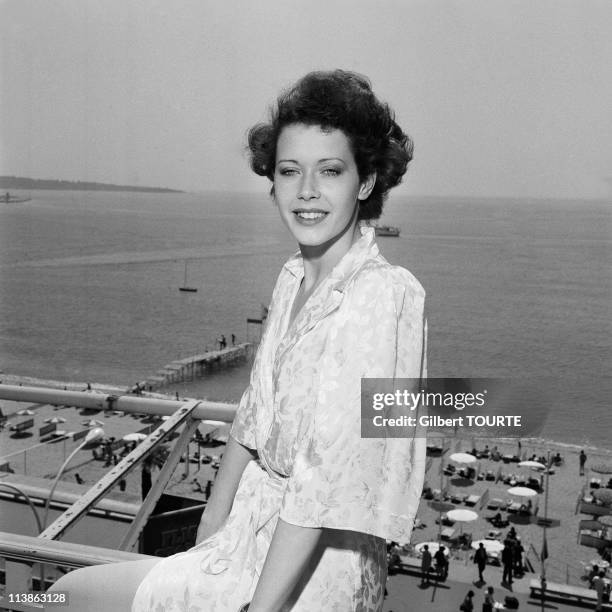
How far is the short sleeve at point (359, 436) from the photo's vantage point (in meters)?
0.57

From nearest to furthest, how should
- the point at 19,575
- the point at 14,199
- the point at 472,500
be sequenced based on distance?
1. the point at 19,575
2. the point at 472,500
3. the point at 14,199

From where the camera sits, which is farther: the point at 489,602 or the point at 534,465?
the point at 534,465

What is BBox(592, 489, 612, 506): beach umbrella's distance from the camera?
14.0 meters

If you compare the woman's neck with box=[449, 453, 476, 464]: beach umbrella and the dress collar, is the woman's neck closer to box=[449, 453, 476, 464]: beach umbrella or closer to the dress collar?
the dress collar

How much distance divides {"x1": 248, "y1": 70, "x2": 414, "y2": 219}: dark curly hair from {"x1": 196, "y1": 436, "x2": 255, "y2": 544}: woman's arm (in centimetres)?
24

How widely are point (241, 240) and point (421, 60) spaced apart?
18.0m

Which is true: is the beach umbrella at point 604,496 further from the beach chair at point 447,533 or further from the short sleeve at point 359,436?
the short sleeve at point 359,436

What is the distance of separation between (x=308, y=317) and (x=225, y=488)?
0.21 m

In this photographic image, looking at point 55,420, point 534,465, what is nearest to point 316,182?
point 534,465

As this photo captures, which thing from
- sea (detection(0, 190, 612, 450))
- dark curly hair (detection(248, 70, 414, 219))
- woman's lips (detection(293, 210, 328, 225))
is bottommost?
woman's lips (detection(293, 210, 328, 225))

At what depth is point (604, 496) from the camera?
557 inches

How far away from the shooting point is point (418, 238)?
51.1m

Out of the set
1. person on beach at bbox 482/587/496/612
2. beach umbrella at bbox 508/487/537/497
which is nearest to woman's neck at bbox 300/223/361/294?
person on beach at bbox 482/587/496/612

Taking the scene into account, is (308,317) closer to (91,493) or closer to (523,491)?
(91,493)
